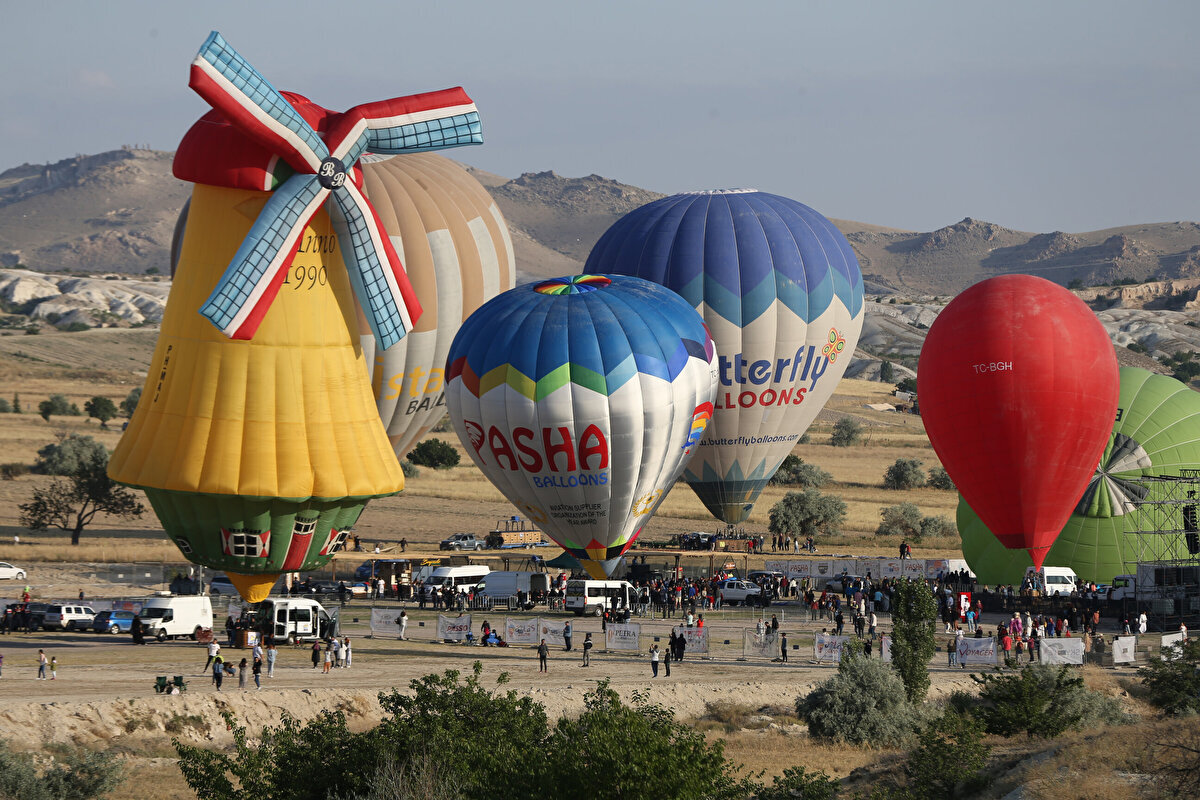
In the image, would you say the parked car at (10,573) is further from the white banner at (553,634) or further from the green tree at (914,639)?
the green tree at (914,639)

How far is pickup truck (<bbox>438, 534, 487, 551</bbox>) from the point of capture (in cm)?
6962

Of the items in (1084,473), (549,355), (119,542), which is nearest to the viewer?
(549,355)

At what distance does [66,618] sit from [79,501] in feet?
81.3

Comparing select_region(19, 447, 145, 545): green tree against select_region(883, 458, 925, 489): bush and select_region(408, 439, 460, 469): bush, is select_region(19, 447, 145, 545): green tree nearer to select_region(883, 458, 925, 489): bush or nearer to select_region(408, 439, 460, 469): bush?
select_region(408, 439, 460, 469): bush

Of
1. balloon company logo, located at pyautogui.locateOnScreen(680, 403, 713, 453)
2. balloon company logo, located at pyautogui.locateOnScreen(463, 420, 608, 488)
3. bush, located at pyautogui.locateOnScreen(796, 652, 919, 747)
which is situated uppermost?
balloon company logo, located at pyautogui.locateOnScreen(680, 403, 713, 453)

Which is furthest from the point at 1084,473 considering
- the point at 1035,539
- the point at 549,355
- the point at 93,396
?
the point at 93,396

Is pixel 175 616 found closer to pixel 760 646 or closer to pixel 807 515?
pixel 760 646

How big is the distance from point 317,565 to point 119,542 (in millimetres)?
32342

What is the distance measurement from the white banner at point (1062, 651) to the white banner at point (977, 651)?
1.38 metres

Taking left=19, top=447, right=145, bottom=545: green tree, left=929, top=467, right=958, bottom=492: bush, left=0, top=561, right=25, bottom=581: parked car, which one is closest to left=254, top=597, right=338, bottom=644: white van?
left=0, top=561, right=25, bottom=581: parked car

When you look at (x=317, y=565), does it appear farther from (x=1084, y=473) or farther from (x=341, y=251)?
(x=1084, y=473)

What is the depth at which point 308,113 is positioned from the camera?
124ft

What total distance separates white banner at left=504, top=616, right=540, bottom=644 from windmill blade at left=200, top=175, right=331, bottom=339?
1472cm

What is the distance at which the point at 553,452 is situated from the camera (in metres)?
46.0
